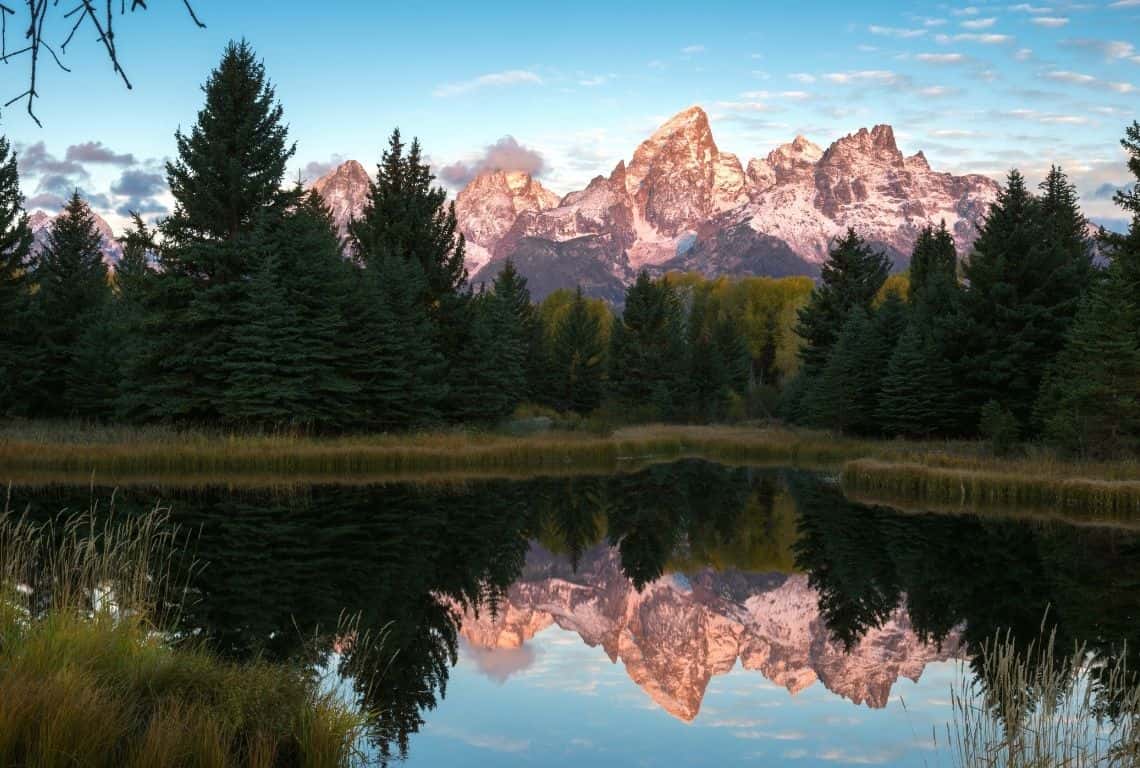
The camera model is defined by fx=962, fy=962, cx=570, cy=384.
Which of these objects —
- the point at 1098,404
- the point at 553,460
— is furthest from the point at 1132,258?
the point at 553,460

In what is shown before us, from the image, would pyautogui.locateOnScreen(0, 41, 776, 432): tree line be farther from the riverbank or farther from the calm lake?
the calm lake

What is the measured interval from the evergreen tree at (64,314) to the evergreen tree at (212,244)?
28.5 ft

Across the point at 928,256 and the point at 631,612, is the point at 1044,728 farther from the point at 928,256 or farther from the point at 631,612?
the point at 928,256

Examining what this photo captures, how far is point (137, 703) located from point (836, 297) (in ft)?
196

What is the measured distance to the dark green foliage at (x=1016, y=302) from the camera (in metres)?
39.3

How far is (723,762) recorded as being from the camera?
8117 mm

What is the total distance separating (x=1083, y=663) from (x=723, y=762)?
497 cm

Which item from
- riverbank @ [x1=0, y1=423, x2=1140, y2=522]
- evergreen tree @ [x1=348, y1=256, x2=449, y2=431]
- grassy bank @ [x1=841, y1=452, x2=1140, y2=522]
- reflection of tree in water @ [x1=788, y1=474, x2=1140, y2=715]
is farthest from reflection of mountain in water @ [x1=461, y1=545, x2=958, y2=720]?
evergreen tree @ [x1=348, y1=256, x2=449, y2=431]

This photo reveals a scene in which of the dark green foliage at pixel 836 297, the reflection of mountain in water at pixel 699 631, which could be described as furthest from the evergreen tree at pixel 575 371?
the reflection of mountain in water at pixel 699 631

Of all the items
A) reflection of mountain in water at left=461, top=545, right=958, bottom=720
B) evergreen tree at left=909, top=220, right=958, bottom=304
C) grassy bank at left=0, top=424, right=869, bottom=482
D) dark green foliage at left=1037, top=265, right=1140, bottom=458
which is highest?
evergreen tree at left=909, top=220, right=958, bottom=304

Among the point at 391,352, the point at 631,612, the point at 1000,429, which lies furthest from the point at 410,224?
the point at 631,612

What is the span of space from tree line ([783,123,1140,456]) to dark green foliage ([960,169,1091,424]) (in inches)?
2.2

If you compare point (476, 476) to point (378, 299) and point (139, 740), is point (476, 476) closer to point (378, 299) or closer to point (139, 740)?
point (378, 299)

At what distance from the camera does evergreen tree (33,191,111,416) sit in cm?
4278
